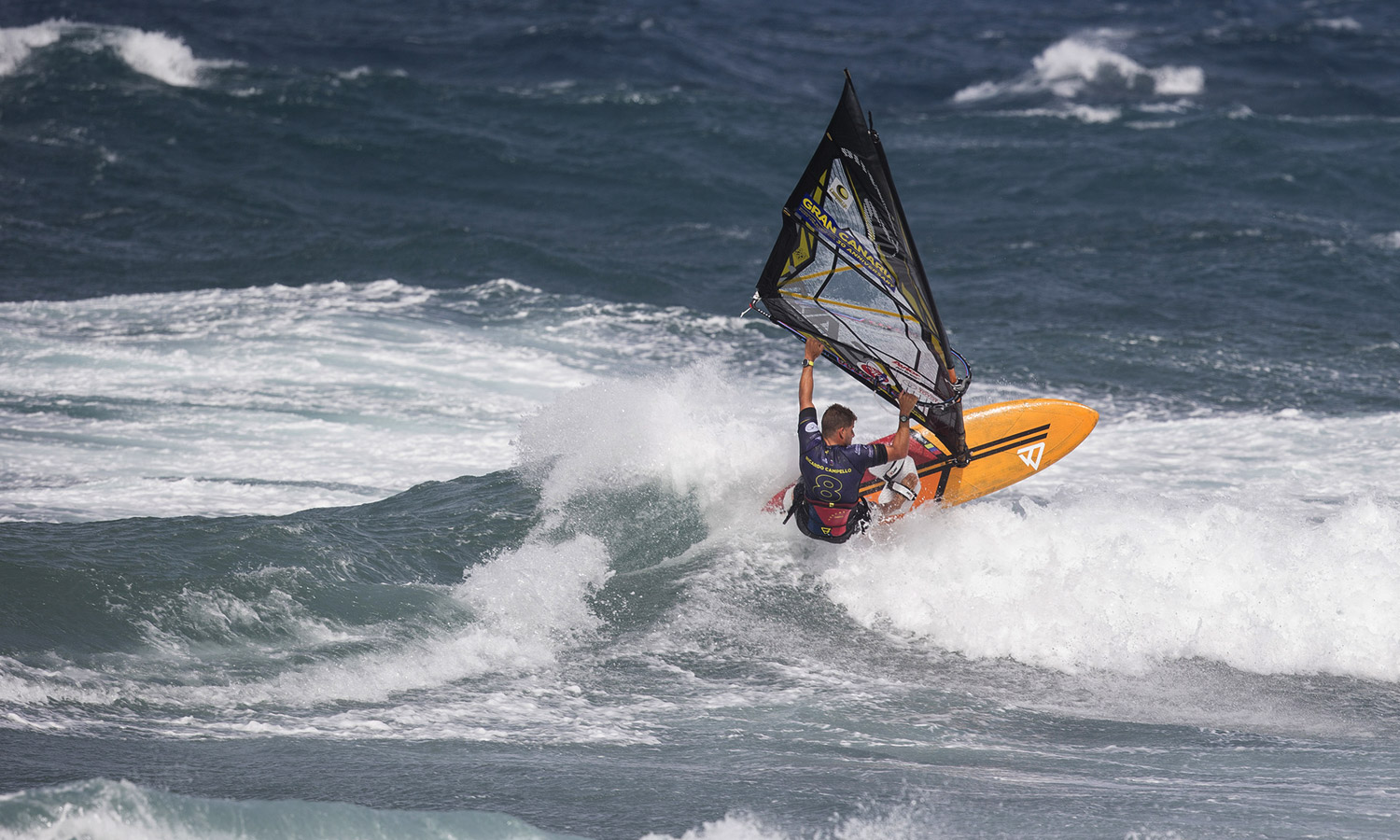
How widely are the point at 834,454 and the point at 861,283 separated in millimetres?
941

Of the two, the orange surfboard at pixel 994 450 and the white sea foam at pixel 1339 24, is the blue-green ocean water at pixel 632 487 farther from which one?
the white sea foam at pixel 1339 24

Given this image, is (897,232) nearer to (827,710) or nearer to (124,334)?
(827,710)

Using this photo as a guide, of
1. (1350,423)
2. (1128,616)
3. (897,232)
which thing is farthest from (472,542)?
(1350,423)

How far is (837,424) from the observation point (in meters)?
6.87

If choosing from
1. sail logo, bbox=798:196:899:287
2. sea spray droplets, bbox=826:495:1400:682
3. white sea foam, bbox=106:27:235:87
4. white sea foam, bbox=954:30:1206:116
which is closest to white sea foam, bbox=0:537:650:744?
sea spray droplets, bbox=826:495:1400:682

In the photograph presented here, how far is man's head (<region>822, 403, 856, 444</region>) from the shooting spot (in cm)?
686

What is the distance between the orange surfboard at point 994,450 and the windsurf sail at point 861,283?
0.30 m

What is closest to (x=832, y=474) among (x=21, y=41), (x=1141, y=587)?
(x=1141, y=587)

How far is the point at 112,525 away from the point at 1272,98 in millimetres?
23510

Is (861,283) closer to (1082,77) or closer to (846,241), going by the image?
(846,241)

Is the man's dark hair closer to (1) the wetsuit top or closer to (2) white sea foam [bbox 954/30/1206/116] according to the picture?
(1) the wetsuit top

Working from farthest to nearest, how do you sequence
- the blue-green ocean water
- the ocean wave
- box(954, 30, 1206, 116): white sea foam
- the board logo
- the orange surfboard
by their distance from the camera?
1. box(954, 30, 1206, 116): white sea foam
2. the board logo
3. the orange surfboard
4. the blue-green ocean water
5. the ocean wave

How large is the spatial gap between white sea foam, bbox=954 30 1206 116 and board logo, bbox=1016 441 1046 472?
18.2 m

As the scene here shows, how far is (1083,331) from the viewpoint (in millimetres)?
13719
